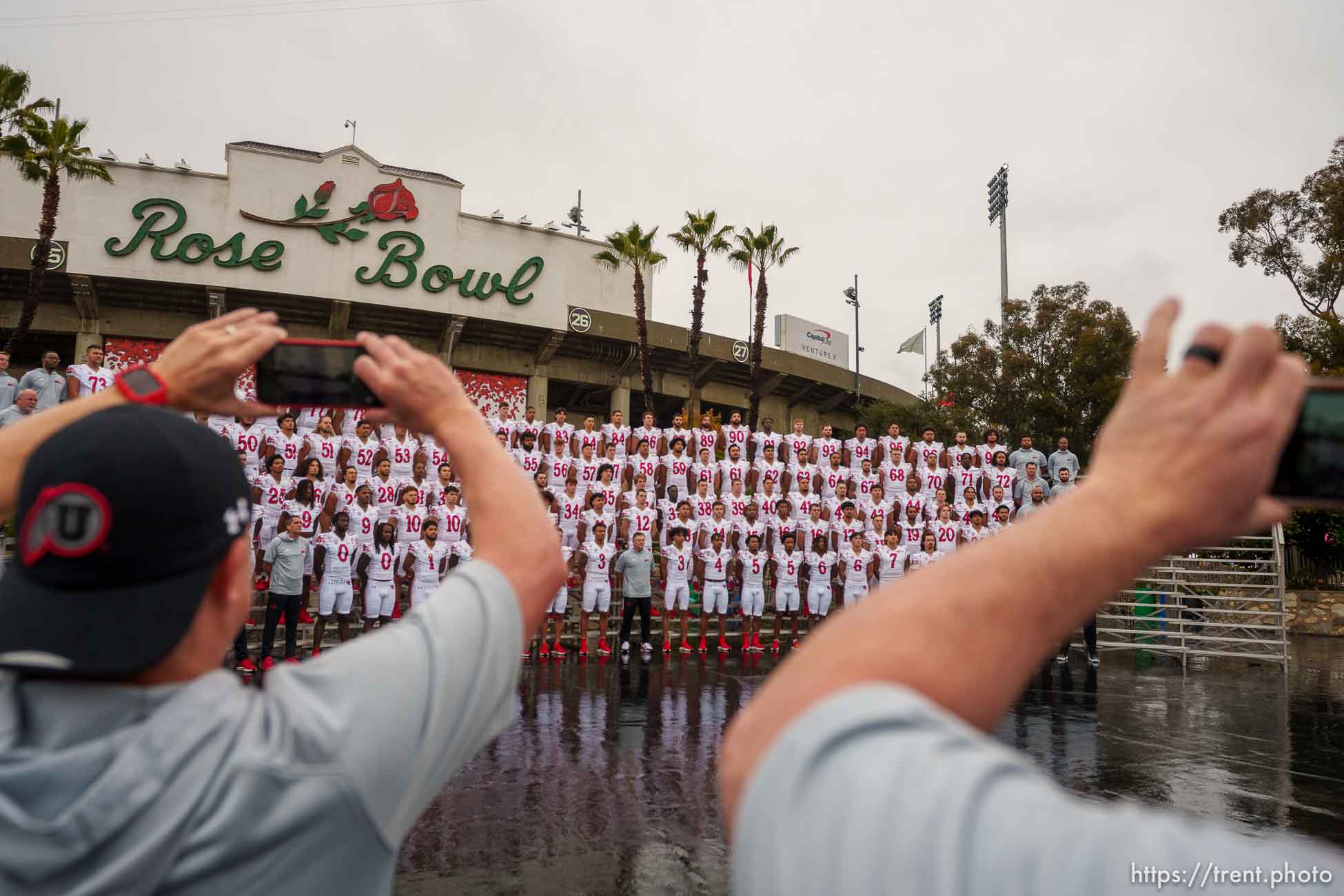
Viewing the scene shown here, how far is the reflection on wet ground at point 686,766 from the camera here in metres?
4.57

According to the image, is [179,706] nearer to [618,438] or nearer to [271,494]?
[271,494]

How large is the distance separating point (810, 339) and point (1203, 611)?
29.7 meters

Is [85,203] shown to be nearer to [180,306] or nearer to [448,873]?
[180,306]

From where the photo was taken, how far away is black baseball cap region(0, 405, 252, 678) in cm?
100

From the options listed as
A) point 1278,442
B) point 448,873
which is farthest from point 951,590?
point 448,873

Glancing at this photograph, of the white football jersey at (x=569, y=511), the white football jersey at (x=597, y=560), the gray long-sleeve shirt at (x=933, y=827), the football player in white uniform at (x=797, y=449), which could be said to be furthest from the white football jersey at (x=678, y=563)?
the gray long-sleeve shirt at (x=933, y=827)

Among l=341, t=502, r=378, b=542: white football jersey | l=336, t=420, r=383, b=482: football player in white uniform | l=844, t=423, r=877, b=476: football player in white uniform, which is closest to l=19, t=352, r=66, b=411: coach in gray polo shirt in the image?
l=336, t=420, r=383, b=482: football player in white uniform

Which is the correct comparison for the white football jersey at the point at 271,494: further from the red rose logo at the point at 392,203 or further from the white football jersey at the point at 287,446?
the red rose logo at the point at 392,203

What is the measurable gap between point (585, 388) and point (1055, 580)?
33393 mm

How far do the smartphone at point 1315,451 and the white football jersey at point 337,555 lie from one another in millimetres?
13052

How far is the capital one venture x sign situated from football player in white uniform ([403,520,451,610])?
54.4 feet

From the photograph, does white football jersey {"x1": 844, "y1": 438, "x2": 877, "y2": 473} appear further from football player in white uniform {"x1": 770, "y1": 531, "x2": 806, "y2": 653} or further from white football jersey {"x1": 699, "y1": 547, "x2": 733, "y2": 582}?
white football jersey {"x1": 699, "y1": 547, "x2": 733, "y2": 582}

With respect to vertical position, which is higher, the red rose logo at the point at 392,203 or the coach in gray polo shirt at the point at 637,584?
the red rose logo at the point at 392,203

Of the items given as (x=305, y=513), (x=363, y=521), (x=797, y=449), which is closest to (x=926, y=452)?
(x=797, y=449)
